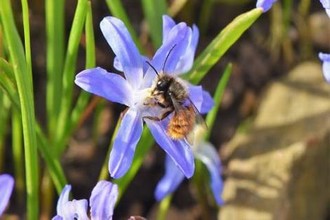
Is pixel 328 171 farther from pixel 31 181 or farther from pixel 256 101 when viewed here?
pixel 31 181

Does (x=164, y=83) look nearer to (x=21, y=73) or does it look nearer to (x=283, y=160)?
(x=21, y=73)

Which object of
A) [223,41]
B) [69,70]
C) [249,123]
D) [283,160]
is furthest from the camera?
[249,123]

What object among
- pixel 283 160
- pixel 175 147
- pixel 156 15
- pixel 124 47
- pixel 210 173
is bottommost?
pixel 283 160

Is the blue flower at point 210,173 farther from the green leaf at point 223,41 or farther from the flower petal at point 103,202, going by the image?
the flower petal at point 103,202

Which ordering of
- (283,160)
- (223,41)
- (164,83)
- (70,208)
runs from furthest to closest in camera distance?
→ (283,160) → (223,41) → (164,83) → (70,208)

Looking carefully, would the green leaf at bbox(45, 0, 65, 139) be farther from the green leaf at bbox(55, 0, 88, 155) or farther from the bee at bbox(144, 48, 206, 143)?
the bee at bbox(144, 48, 206, 143)

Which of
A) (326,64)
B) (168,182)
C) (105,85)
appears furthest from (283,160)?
(105,85)
